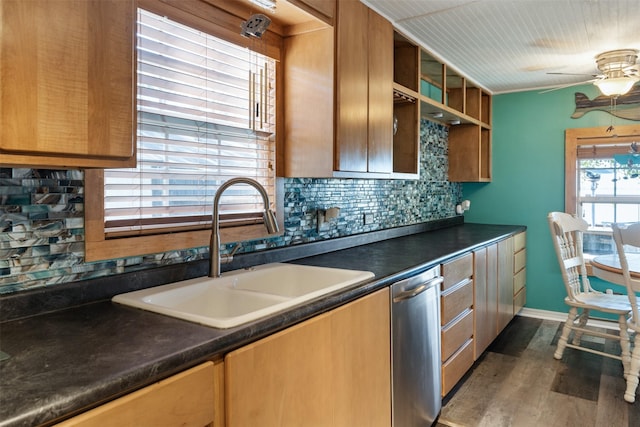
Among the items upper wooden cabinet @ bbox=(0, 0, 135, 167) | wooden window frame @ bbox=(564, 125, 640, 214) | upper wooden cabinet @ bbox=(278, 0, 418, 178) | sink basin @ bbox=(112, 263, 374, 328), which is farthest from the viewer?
wooden window frame @ bbox=(564, 125, 640, 214)

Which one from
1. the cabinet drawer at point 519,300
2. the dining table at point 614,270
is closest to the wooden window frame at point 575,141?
the cabinet drawer at point 519,300

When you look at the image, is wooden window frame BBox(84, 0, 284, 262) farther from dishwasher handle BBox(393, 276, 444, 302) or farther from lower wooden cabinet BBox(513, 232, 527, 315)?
lower wooden cabinet BBox(513, 232, 527, 315)

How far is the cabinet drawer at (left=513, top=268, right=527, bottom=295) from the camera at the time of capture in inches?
152

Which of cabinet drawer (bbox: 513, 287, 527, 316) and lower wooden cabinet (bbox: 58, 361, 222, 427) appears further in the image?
cabinet drawer (bbox: 513, 287, 527, 316)

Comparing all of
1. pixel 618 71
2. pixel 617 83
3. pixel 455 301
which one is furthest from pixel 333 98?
pixel 618 71

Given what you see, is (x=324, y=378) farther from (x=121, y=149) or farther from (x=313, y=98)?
(x=313, y=98)

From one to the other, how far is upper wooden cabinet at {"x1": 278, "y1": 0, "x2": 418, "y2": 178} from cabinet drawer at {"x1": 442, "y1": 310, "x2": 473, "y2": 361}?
3.31 ft

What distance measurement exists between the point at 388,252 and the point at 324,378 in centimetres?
117

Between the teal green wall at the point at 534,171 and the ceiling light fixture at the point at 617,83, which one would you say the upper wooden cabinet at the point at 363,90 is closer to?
the ceiling light fixture at the point at 617,83

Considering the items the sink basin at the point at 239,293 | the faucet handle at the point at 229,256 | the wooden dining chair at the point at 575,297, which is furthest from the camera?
the wooden dining chair at the point at 575,297

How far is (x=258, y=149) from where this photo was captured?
207cm

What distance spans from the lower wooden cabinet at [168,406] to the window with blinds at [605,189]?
4178mm

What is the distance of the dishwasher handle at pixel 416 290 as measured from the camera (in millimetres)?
1850

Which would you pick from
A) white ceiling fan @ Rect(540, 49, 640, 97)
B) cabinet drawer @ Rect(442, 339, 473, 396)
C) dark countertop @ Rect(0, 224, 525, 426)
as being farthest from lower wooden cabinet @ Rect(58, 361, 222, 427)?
white ceiling fan @ Rect(540, 49, 640, 97)
